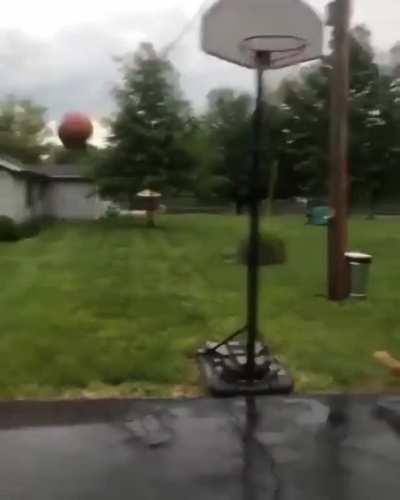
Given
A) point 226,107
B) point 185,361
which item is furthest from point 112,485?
point 226,107

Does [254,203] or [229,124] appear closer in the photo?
[254,203]

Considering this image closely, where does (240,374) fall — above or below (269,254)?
above

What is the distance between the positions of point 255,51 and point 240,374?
2.43 metres

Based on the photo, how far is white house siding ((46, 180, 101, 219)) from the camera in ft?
116

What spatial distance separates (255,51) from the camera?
5.78 meters

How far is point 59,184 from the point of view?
3553cm

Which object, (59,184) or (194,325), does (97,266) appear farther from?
(59,184)

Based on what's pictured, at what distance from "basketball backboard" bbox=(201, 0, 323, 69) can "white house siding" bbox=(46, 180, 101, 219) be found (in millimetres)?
29746

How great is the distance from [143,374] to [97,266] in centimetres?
805

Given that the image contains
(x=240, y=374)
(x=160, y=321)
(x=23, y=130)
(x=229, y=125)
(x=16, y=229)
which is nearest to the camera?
(x=240, y=374)

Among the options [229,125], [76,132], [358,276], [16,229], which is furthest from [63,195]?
[358,276]

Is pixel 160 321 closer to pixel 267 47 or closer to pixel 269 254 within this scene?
pixel 267 47

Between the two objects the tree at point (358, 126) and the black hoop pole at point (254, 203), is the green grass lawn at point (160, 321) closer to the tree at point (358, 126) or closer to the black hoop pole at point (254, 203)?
the black hoop pole at point (254, 203)

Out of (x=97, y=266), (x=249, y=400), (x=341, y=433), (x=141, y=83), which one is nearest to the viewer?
(x=341, y=433)
